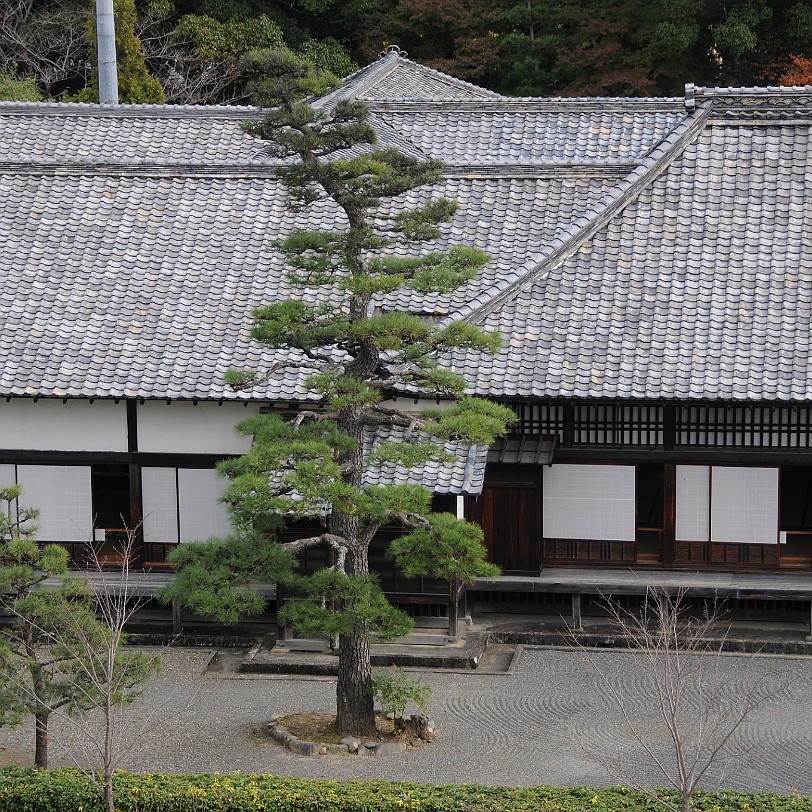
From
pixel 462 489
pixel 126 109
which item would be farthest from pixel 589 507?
pixel 126 109

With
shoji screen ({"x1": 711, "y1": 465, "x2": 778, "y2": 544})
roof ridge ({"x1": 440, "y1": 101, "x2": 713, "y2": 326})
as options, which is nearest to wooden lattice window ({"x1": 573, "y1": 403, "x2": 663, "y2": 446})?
shoji screen ({"x1": 711, "y1": 465, "x2": 778, "y2": 544})

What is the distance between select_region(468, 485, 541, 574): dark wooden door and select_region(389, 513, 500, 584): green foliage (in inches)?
184

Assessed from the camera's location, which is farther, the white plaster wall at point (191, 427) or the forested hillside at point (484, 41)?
the forested hillside at point (484, 41)

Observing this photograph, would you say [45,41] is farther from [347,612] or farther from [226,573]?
[347,612]

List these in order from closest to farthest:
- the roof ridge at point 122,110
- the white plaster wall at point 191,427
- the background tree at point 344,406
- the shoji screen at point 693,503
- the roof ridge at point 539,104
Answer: the background tree at point 344,406 → the shoji screen at point 693,503 → the white plaster wall at point 191,427 → the roof ridge at point 539,104 → the roof ridge at point 122,110

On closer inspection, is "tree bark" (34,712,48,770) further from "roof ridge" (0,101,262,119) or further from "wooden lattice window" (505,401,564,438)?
"roof ridge" (0,101,262,119)

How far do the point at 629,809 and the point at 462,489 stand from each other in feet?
20.2

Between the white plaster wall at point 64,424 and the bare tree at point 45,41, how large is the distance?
79.2ft

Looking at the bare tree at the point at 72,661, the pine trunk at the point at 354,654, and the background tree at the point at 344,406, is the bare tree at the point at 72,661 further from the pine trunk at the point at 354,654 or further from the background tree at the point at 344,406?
the pine trunk at the point at 354,654

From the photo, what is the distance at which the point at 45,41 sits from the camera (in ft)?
140

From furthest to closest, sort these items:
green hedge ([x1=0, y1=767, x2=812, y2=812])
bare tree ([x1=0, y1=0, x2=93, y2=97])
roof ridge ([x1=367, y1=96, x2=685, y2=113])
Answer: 1. bare tree ([x1=0, y1=0, x2=93, y2=97])
2. roof ridge ([x1=367, y1=96, x2=685, y2=113])
3. green hedge ([x1=0, y1=767, x2=812, y2=812])

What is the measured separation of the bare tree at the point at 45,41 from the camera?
42125 millimetres

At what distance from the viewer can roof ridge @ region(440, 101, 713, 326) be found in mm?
19531

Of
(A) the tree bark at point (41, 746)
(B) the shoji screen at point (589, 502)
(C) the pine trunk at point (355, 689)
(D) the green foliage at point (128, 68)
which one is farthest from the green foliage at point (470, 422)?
(D) the green foliage at point (128, 68)
